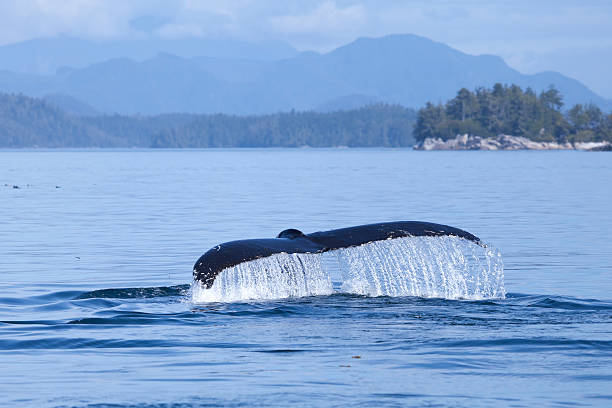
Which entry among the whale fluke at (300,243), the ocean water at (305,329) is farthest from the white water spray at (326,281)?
the whale fluke at (300,243)

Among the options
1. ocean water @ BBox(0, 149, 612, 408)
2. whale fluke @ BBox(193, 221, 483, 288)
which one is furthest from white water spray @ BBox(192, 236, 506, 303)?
whale fluke @ BBox(193, 221, 483, 288)

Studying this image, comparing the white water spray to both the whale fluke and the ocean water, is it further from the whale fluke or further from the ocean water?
the whale fluke

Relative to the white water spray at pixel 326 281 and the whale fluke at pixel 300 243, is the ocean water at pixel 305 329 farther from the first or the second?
the whale fluke at pixel 300 243

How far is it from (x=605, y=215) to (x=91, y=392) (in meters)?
28.0

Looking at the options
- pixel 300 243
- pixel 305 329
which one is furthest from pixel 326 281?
pixel 300 243

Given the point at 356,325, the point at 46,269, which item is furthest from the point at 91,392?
the point at 46,269

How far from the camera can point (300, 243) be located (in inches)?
463

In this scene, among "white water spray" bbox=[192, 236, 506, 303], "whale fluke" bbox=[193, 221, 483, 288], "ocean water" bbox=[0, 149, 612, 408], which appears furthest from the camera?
"white water spray" bbox=[192, 236, 506, 303]

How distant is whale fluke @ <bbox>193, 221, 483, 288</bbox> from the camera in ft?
36.1

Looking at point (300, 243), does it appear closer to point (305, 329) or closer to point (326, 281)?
point (305, 329)

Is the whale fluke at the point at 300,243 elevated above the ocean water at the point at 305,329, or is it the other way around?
the whale fluke at the point at 300,243

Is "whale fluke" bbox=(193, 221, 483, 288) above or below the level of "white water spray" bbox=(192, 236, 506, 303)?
above

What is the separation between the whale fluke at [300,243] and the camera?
11008 millimetres

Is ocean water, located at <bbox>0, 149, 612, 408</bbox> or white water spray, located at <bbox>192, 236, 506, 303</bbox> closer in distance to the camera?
ocean water, located at <bbox>0, 149, 612, 408</bbox>
